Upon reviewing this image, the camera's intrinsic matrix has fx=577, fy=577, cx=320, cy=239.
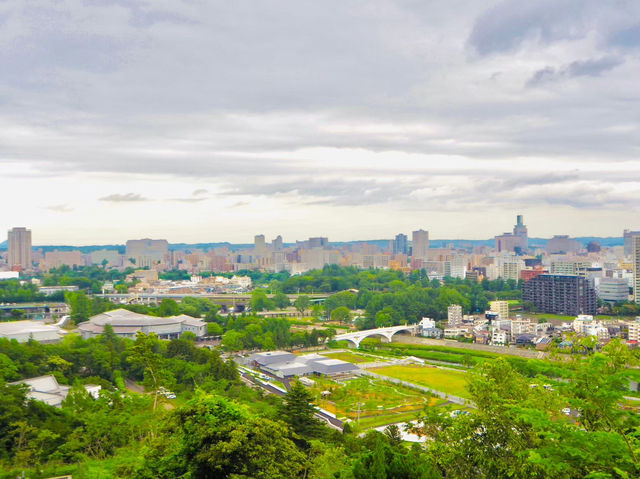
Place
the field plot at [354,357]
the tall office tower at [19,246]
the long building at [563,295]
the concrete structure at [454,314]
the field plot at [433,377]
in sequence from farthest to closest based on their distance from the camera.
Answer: the tall office tower at [19,246], the long building at [563,295], the concrete structure at [454,314], the field plot at [354,357], the field plot at [433,377]

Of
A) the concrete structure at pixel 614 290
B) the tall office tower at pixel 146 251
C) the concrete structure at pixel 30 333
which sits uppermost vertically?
the tall office tower at pixel 146 251

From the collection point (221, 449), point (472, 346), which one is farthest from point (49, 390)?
point (472, 346)

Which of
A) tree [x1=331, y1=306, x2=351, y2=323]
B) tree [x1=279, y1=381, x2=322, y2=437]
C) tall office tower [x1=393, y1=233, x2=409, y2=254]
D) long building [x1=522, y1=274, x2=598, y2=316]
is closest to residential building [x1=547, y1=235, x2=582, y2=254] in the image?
tall office tower [x1=393, y1=233, x2=409, y2=254]

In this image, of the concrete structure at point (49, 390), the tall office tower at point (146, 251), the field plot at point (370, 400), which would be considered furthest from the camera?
the tall office tower at point (146, 251)

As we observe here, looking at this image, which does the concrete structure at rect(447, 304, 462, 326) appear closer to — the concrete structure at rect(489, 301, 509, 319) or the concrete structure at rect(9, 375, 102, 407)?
the concrete structure at rect(489, 301, 509, 319)

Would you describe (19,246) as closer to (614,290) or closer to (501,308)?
(501,308)

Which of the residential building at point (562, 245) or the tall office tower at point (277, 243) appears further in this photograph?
the tall office tower at point (277, 243)

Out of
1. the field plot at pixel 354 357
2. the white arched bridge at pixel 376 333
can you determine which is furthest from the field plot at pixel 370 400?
the white arched bridge at pixel 376 333

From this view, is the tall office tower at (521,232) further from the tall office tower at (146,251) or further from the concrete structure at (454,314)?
the concrete structure at (454,314)
